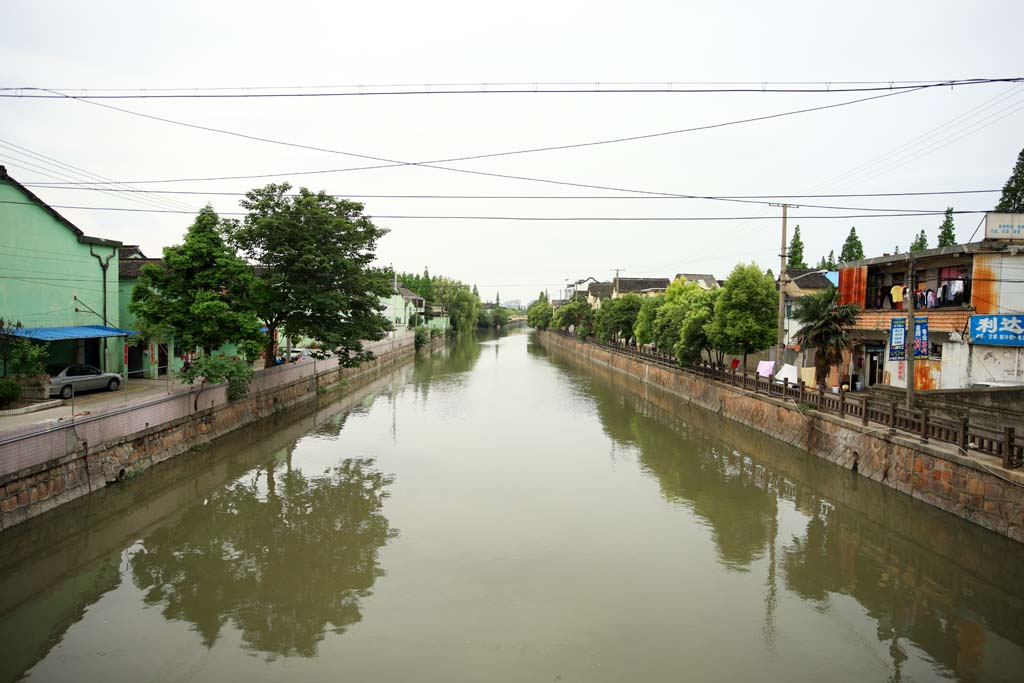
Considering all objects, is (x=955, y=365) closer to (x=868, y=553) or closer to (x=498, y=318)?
(x=868, y=553)

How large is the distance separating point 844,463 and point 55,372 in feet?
82.0

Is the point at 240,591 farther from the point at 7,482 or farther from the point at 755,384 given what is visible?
the point at 755,384

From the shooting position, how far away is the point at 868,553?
12070 millimetres

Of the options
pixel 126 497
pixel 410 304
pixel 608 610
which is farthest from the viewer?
pixel 410 304

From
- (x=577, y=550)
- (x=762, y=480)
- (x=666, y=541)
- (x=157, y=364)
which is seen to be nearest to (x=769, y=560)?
(x=666, y=541)

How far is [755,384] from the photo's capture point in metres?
25.2

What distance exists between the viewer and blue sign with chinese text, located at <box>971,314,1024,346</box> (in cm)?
1666

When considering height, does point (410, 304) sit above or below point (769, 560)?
above

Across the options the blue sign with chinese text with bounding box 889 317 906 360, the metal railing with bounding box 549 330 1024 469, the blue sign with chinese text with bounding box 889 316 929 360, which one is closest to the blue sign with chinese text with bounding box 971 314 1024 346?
the blue sign with chinese text with bounding box 889 316 929 360

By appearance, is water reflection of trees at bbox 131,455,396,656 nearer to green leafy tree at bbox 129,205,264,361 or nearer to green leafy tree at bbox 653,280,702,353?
green leafy tree at bbox 129,205,264,361

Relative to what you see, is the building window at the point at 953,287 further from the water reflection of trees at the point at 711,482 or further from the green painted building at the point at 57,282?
the green painted building at the point at 57,282

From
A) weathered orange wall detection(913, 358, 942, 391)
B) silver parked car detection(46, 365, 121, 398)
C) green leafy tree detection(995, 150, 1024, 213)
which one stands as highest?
green leafy tree detection(995, 150, 1024, 213)

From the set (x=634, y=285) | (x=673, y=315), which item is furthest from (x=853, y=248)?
(x=673, y=315)

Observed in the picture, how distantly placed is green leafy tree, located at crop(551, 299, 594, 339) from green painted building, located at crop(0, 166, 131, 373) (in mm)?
47084
